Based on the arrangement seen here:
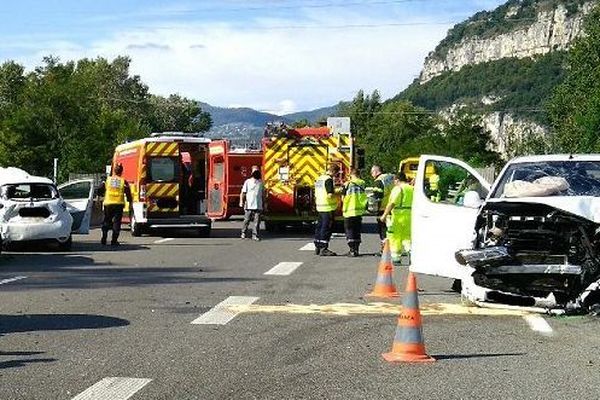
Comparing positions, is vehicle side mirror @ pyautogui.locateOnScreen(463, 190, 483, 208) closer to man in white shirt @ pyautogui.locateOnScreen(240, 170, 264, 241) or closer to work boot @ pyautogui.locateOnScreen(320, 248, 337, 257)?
work boot @ pyautogui.locateOnScreen(320, 248, 337, 257)

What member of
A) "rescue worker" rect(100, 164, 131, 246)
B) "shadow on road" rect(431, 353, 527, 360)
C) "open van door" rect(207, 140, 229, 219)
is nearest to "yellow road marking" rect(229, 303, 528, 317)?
"shadow on road" rect(431, 353, 527, 360)

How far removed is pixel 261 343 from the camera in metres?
9.80

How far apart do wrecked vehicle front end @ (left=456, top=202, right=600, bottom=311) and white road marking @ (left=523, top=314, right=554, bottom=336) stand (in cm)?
21

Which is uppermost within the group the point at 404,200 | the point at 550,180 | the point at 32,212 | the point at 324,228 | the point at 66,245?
the point at 550,180

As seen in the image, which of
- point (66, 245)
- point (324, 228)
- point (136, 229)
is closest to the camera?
point (324, 228)

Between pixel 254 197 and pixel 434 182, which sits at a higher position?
pixel 434 182

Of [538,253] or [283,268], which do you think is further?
[283,268]

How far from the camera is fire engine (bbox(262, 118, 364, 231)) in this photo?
89.2 feet

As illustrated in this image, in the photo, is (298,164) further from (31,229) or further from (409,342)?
(409,342)

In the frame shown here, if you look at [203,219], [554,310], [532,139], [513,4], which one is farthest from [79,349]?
[513,4]

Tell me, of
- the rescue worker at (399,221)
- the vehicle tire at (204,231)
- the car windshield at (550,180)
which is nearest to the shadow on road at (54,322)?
the car windshield at (550,180)

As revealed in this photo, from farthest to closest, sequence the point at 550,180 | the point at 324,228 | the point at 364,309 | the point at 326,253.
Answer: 1. the point at 326,253
2. the point at 324,228
3. the point at 364,309
4. the point at 550,180

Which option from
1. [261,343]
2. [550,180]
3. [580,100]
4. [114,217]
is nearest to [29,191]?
[114,217]

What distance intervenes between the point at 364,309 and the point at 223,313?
1677 millimetres
